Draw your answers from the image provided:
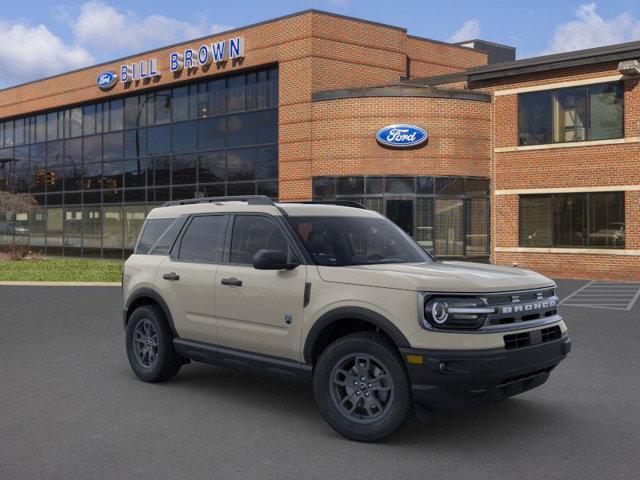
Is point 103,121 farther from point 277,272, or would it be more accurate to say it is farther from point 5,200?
point 277,272

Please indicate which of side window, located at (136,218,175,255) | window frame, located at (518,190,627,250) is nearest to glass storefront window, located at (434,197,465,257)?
window frame, located at (518,190,627,250)

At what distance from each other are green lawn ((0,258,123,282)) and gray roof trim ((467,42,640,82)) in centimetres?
1461

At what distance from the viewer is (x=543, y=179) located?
23.5m

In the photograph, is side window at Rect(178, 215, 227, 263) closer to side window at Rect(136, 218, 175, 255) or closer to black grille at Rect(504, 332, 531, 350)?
side window at Rect(136, 218, 175, 255)

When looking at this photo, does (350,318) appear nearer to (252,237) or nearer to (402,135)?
(252,237)

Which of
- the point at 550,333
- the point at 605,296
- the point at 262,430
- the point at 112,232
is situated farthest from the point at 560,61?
the point at 112,232

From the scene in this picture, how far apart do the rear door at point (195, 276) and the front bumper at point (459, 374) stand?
91.6 inches

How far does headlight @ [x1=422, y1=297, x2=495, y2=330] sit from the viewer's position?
5.04 m

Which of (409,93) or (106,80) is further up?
(106,80)

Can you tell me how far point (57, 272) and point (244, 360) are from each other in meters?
20.3

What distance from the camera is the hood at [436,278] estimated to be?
5121 millimetres

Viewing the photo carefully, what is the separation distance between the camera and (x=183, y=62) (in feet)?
96.2

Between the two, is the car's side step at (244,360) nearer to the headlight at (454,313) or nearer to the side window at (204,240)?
the side window at (204,240)

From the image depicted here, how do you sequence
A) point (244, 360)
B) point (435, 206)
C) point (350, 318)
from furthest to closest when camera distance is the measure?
1. point (435, 206)
2. point (244, 360)
3. point (350, 318)
